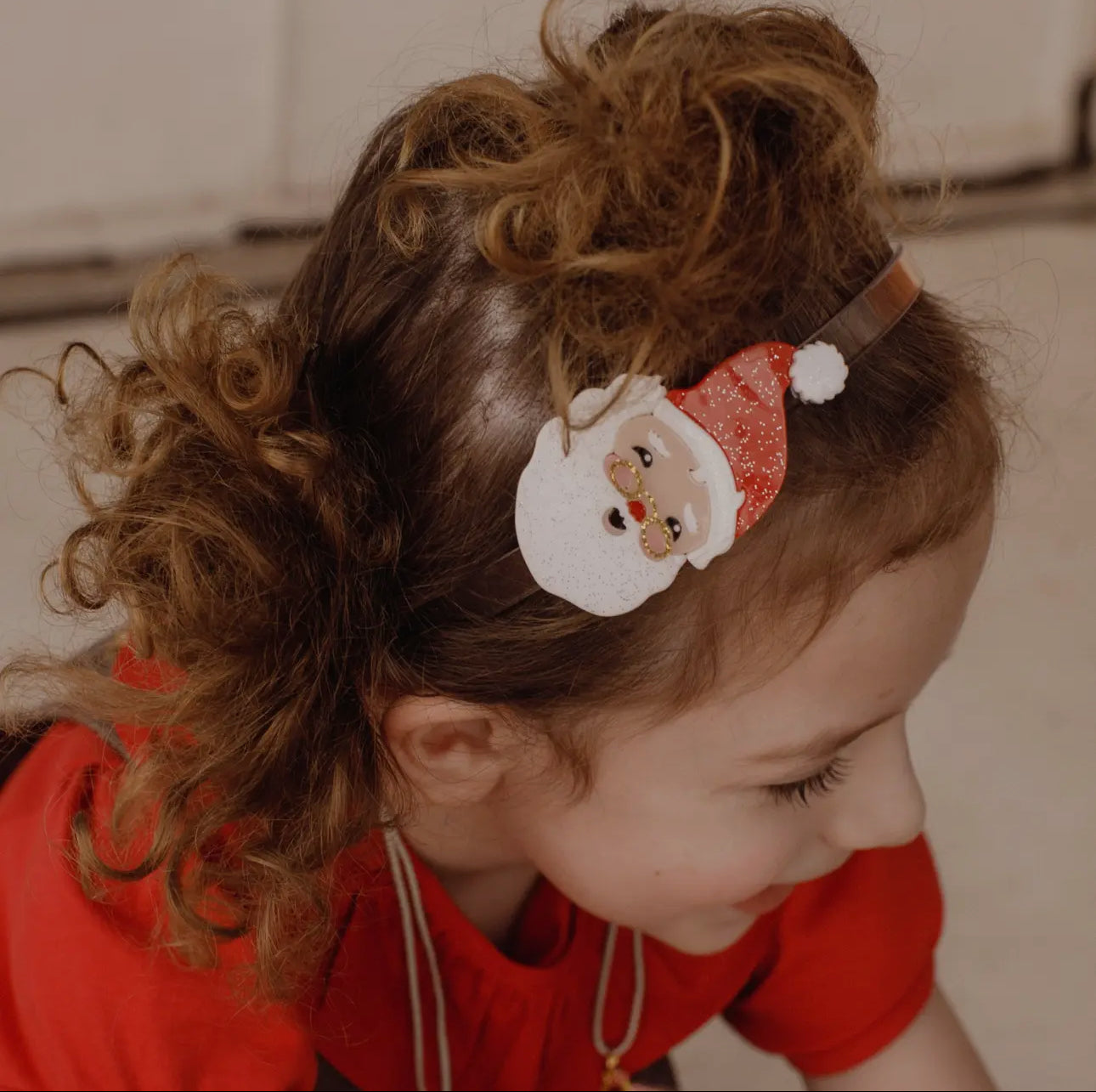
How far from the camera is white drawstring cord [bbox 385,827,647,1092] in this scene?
60 cm

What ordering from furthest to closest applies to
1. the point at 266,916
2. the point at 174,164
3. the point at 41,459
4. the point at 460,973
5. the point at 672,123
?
the point at 174,164, the point at 41,459, the point at 460,973, the point at 266,916, the point at 672,123

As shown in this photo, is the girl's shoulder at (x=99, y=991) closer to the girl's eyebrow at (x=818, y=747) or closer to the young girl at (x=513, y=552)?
the young girl at (x=513, y=552)

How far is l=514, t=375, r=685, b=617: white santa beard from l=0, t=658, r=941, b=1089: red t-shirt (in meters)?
0.20

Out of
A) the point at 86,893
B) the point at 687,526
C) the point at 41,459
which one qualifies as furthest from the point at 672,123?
the point at 41,459

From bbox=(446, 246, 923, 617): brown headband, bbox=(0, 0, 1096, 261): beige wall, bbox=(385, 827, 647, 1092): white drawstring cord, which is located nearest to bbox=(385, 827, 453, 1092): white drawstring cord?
bbox=(385, 827, 647, 1092): white drawstring cord

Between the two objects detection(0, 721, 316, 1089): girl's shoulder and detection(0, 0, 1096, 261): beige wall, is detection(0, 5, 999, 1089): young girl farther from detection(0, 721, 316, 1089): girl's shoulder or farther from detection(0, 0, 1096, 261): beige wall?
detection(0, 0, 1096, 261): beige wall

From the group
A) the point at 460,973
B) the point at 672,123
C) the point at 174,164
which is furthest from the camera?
the point at 174,164

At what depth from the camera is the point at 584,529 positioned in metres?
0.44

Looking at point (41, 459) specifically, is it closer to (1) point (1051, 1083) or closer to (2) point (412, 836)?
(2) point (412, 836)

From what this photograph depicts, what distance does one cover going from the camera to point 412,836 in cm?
61

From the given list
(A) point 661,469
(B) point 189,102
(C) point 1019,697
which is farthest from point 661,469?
(B) point 189,102

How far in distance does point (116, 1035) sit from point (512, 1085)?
19cm

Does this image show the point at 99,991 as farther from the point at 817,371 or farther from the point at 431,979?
the point at 817,371

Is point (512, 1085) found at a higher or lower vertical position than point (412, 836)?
lower
